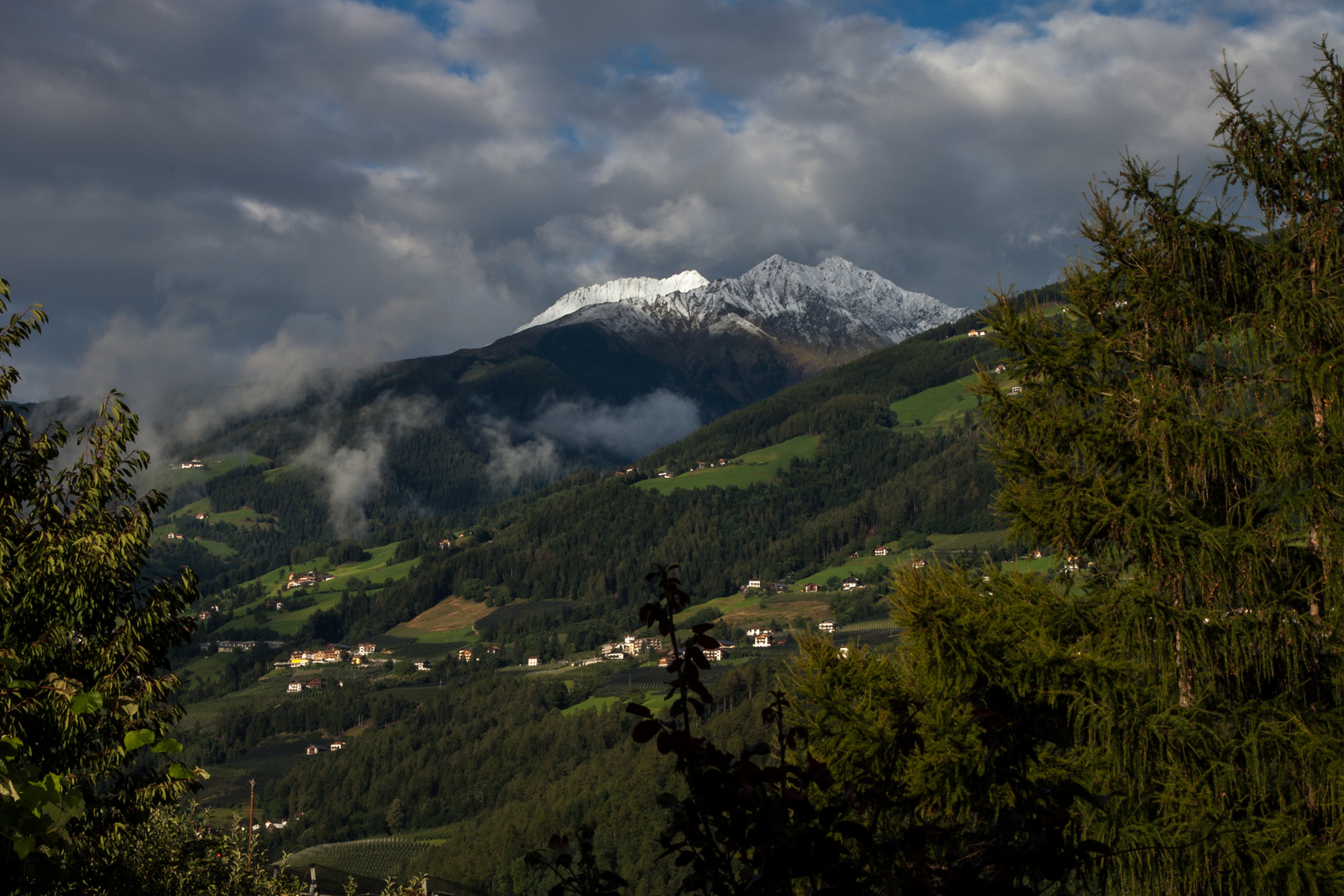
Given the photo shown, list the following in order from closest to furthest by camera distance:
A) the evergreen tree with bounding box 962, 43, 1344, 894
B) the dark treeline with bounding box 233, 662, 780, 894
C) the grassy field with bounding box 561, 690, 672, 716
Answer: the evergreen tree with bounding box 962, 43, 1344, 894 → the dark treeline with bounding box 233, 662, 780, 894 → the grassy field with bounding box 561, 690, 672, 716

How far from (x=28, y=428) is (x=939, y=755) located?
42.9 ft

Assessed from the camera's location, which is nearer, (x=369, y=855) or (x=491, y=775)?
(x=369, y=855)

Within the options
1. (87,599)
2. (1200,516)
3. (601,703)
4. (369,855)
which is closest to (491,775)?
(601,703)

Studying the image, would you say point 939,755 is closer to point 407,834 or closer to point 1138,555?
point 1138,555

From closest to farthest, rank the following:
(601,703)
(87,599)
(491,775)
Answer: (87,599), (491,775), (601,703)

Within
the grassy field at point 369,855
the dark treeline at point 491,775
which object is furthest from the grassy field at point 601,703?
the grassy field at point 369,855

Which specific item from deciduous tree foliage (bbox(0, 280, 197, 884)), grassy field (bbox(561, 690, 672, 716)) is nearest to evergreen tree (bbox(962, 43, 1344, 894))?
deciduous tree foliage (bbox(0, 280, 197, 884))

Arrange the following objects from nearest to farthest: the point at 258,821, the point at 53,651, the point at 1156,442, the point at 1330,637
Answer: the point at 1330,637 < the point at 1156,442 < the point at 53,651 < the point at 258,821

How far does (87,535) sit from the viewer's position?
41.0 feet

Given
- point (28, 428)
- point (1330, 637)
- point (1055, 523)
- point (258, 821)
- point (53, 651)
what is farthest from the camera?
point (258, 821)

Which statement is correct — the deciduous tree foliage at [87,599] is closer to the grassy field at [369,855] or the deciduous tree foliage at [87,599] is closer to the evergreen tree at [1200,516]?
the evergreen tree at [1200,516]

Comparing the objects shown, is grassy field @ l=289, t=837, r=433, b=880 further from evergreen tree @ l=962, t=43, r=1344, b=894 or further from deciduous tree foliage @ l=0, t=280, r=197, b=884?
evergreen tree @ l=962, t=43, r=1344, b=894

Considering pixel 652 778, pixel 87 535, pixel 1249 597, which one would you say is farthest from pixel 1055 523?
pixel 652 778

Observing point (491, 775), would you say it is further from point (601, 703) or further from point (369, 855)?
point (369, 855)
